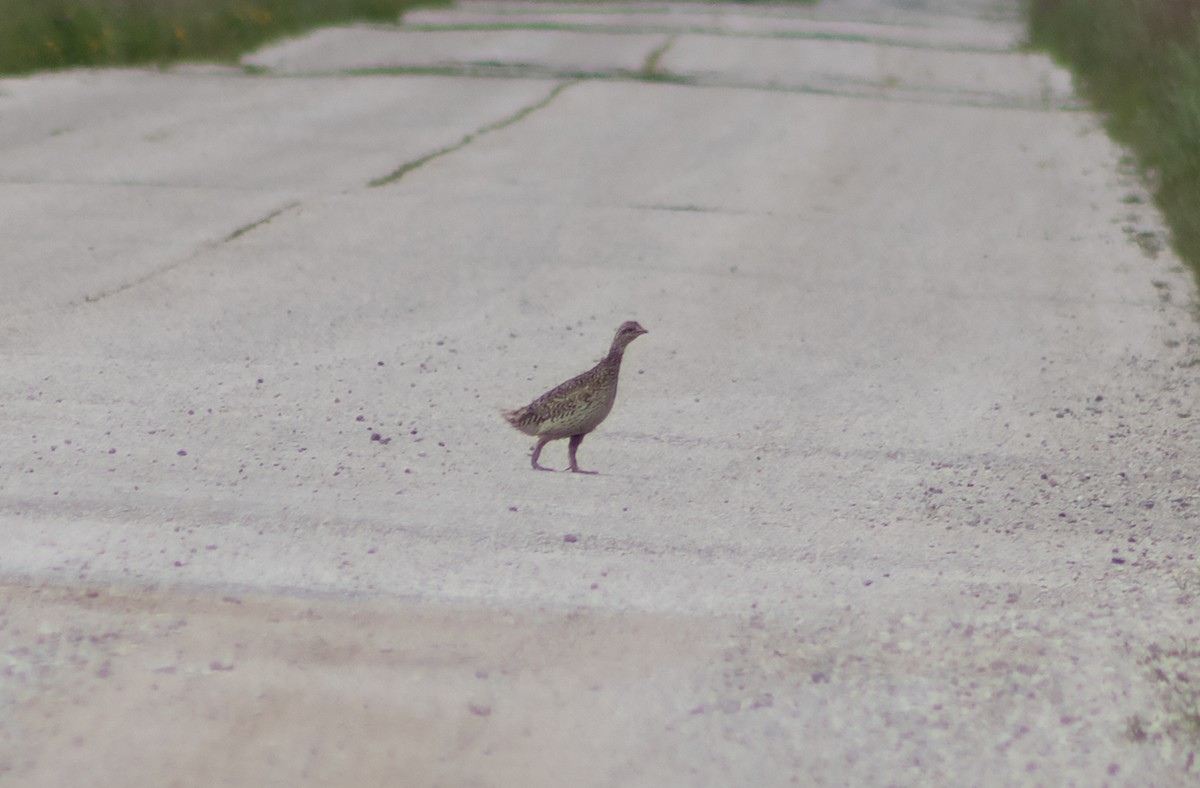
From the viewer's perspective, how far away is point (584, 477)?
657 cm

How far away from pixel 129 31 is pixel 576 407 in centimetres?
1477

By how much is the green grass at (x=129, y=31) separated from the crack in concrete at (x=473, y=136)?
15.0 feet

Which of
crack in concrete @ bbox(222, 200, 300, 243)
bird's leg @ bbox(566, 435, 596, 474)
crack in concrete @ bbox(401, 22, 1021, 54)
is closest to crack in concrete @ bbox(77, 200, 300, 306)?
crack in concrete @ bbox(222, 200, 300, 243)

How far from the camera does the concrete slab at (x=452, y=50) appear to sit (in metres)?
19.9

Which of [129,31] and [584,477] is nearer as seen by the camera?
[584,477]

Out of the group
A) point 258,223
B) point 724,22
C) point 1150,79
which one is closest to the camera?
point 258,223

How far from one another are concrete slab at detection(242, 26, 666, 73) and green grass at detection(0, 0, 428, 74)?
0.49 meters

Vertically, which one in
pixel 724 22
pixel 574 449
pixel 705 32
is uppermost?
pixel 574 449

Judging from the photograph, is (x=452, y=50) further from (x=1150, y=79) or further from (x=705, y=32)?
(x=1150, y=79)

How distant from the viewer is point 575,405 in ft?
20.7

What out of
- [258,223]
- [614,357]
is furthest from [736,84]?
[614,357]

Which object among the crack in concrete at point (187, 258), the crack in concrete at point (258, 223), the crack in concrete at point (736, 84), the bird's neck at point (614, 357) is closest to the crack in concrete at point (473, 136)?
the crack in concrete at point (736, 84)

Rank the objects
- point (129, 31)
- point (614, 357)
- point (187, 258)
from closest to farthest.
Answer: point (614, 357), point (187, 258), point (129, 31)

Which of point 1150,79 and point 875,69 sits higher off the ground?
point 1150,79
